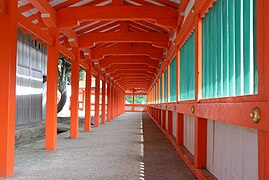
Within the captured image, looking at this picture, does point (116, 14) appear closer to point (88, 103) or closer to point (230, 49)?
point (230, 49)

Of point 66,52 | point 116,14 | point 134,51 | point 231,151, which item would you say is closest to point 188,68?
point 116,14

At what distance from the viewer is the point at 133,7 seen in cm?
599

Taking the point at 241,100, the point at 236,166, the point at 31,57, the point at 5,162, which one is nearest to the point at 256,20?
the point at 241,100

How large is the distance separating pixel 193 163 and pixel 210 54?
1762mm

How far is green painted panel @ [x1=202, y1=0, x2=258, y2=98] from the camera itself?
2197 mm

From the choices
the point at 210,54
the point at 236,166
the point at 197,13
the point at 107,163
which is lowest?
the point at 107,163

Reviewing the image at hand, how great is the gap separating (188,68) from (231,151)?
2.31 metres

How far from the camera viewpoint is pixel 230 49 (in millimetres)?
2717

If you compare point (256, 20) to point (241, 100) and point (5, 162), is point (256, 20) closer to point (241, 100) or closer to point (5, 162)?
point (241, 100)

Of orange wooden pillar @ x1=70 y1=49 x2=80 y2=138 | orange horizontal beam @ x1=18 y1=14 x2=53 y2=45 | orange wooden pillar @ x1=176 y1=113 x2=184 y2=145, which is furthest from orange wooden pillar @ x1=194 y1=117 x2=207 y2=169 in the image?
orange wooden pillar @ x1=70 y1=49 x2=80 y2=138

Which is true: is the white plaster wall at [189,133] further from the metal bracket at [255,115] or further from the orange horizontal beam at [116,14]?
the metal bracket at [255,115]

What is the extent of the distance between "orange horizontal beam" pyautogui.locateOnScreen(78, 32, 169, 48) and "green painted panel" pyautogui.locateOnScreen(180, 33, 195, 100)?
6.92ft

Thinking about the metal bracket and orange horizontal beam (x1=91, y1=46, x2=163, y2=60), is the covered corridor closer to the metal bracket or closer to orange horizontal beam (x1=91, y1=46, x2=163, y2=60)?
the metal bracket

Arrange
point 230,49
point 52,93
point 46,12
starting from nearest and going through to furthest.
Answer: point 230,49, point 46,12, point 52,93
